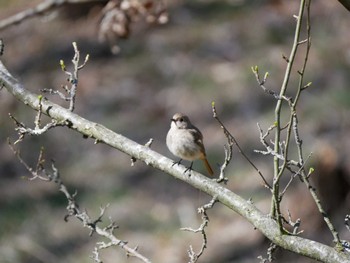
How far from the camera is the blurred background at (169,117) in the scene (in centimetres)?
732

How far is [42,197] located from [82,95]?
1.79m

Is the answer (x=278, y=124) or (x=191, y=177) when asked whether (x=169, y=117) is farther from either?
(x=278, y=124)

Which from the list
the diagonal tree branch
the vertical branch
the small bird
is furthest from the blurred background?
the vertical branch

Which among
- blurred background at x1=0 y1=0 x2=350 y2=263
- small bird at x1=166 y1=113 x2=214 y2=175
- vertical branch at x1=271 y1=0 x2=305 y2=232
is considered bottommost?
vertical branch at x1=271 y1=0 x2=305 y2=232

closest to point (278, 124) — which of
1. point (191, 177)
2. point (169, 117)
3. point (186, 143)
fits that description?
point (191, 177)

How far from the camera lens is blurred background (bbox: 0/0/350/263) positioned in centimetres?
732

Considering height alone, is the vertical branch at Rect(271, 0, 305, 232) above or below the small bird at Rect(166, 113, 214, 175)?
below

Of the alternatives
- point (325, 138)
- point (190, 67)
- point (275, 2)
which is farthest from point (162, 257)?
point (275, 2)

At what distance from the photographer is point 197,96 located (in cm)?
888

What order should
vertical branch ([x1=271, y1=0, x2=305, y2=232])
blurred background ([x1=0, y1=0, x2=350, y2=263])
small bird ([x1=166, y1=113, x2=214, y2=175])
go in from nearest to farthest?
vertical branch ([x1=271, y1=0, x2=305, y2=232]) < small bird ([x1=166, y1=113, x2=214, y2=175]) < blurred background ([x1=0, y1=0, x2=350, y2=263])

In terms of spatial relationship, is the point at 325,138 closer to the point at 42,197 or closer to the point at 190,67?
the point at 190,67

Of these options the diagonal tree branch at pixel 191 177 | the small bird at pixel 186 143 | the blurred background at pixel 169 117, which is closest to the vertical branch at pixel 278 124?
the diagonal tree branch at pixel 191 177

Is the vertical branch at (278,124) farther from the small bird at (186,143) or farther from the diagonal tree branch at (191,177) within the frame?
the small bird at (186,143)

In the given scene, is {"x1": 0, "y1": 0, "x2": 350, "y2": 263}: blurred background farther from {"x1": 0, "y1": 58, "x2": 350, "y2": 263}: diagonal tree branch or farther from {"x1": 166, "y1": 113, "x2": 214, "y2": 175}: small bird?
{"x1": 0, "y1": 58, "x2": 350, "y2": 263}: diagonal tree branch
